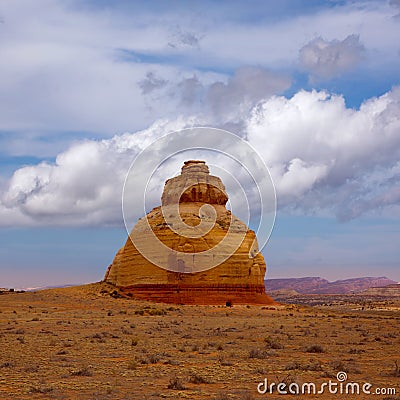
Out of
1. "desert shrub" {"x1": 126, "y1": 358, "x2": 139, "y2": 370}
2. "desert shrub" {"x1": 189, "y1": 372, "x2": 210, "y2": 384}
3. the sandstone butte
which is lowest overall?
"desert shrub" {"x1": 189, "y1": 372, "x2": 210, "y2": 384}

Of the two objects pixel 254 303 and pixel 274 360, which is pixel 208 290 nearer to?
pixel 254 303

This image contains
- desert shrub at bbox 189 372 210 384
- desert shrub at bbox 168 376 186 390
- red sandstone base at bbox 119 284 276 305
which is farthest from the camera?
red sandstone base at bbox 119 284 276 305

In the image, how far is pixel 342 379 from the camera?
39.6 feet

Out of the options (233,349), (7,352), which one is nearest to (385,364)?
(233,349)

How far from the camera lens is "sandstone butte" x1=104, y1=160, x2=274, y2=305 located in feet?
165

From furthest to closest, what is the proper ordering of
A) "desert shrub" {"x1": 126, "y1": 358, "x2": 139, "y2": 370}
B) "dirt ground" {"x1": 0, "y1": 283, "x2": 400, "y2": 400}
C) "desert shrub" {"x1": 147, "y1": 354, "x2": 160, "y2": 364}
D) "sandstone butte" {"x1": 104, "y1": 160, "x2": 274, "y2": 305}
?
"sandstone butte" {"x1": 104, "y1": 160, "x2": 274, "y2": 305} < "desert shrub" {"x1": 147, "y1": 354, "x2": 160, "y2": 364} < "desert shrub" {"x1": 126, "y1": 358, "x2": 139, "y2": 370} < "dirt ground" {"x1": 0, "y1": 283, "x2": 400, "y2": 400}

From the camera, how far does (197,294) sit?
4978cm

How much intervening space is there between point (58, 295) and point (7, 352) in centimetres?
3725

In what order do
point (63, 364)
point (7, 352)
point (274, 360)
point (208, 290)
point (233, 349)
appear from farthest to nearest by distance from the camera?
point (208, 290) → point (233, 349) → point (7, 352) → point (274, 360) → point (63, 364)

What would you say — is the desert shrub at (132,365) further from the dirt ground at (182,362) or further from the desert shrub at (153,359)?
the desert shrub at (153,359)

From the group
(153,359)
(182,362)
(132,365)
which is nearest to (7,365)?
(132,365)

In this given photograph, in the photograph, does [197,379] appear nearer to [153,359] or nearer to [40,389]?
[153,359]

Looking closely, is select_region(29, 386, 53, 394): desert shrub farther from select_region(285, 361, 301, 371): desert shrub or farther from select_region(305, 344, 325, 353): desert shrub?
select_region(305, 344, 325, 353): desert shrub

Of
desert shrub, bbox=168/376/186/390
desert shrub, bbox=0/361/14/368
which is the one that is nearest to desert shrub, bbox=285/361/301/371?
desert shrub, bbox=168/376/186/390
